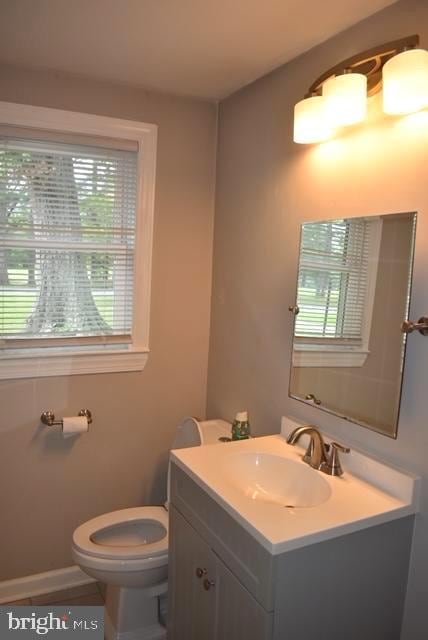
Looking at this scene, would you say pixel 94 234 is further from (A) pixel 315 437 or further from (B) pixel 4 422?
(A) pixel 315 437

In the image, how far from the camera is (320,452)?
157 centimetres

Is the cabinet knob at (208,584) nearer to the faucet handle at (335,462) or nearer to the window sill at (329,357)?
the faucet handle at (335,462)

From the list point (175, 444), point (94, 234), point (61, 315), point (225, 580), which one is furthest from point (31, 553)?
point (94, 234)

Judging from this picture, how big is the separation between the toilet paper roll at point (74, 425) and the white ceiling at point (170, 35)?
1.53 m

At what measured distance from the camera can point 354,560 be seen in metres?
1.30

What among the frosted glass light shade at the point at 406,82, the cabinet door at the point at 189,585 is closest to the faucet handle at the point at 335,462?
the cabinet door at the point at 189,585

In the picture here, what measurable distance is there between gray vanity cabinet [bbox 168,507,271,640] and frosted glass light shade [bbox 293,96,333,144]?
1.37 meters

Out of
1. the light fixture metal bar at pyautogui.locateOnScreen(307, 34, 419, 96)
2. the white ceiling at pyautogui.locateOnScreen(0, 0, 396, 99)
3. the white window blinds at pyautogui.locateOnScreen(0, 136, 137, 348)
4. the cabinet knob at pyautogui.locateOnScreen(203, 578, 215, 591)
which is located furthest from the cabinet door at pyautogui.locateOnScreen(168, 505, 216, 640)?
the white ceiling at pyautogui.locateOnScreen(0, 0, 396, 99)

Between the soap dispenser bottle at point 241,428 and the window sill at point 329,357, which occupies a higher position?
the window sill at point 329,357

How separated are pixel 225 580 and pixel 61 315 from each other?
1343 millimetres

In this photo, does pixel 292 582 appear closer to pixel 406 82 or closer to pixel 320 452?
pixel 320 452

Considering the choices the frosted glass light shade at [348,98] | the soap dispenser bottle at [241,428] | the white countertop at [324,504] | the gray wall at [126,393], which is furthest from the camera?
the gray wall at [126,393]

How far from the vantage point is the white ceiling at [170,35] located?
1.49 metres

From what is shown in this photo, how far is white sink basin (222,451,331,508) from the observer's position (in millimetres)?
1539
